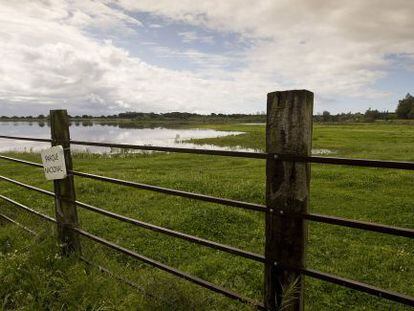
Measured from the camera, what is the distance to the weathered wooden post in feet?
10.1

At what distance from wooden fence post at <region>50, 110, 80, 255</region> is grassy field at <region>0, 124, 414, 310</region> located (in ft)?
0.67

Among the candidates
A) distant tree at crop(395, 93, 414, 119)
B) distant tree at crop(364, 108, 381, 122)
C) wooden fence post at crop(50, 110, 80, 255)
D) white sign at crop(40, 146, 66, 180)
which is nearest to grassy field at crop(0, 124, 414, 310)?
wooden fence post at crop(50, 110, 80, 255)

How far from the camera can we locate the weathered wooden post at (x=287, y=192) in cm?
308

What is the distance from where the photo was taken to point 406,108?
11462 cm

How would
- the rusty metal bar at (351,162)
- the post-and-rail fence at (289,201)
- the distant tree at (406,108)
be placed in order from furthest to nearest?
the distant tree at (406,108)
the post-and-rail fence at (289,201)
the rusty metal bar at (351,162)

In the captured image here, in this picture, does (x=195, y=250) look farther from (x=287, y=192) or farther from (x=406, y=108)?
(x=406, y=108)

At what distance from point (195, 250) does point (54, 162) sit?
11.2 feet

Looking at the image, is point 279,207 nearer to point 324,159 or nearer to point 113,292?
point 324,159

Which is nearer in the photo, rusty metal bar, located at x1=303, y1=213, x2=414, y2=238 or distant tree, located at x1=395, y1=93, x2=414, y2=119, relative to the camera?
rusty metal bar, located at x1=303, y1=213, x2=414, y2=238

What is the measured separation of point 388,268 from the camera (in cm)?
699

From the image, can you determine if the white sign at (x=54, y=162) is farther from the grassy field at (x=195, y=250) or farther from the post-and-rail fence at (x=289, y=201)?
the post-and-rail fence at (x=289, y=201)

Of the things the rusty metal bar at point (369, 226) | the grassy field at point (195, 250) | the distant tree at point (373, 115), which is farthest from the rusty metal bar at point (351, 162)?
the distant tree at point (373, 115)

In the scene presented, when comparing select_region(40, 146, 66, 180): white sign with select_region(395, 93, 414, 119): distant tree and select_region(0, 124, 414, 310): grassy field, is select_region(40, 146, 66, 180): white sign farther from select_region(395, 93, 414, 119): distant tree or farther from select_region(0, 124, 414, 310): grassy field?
select_region(395, 93, 414, 119): distant tree

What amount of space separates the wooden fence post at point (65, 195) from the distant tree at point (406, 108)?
121481 mm
